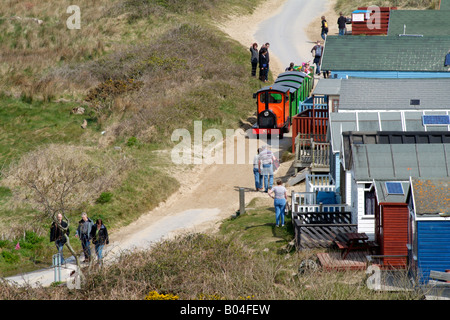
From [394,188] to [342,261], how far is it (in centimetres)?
223

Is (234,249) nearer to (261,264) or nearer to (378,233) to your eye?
(261,264)

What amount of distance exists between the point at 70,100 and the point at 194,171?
1195 centimetres

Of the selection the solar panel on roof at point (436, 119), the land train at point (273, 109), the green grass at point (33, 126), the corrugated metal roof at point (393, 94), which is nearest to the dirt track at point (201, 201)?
the land train at point (273, 109)

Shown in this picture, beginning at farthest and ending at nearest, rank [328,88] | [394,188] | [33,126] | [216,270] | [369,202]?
1. [33,126]
2. [328,88]
3. [369,202]
4. [394,188]
5. [216,270]

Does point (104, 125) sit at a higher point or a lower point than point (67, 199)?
higher

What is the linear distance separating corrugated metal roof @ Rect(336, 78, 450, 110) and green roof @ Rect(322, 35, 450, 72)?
6.40m

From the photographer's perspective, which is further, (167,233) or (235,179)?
(235,179)

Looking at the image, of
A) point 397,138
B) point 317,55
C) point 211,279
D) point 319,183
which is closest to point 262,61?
point 317,55

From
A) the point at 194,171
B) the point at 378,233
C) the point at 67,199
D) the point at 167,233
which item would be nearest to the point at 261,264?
the point at 378,233

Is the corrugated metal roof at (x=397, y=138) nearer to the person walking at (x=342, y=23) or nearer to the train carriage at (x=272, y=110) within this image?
the train carriage at (x=272, y=110)

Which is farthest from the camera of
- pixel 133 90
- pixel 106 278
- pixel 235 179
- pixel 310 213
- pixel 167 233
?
pixel 133 90

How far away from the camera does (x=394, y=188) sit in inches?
680

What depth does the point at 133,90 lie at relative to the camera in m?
35.1

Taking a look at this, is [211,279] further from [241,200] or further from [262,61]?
[262,61]
